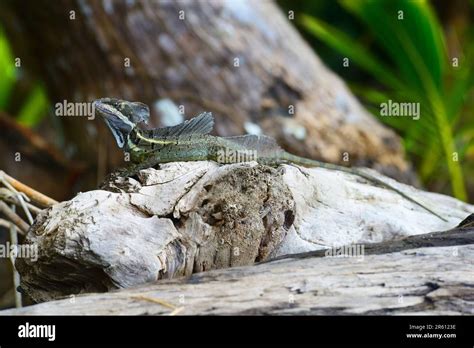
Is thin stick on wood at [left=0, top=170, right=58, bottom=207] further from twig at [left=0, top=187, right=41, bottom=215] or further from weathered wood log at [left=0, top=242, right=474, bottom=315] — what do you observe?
weathered wood log at [left=0, top=242, right=474, bottom=315]

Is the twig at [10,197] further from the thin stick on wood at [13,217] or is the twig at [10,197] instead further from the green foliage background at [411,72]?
the green foliage background at [411,72]

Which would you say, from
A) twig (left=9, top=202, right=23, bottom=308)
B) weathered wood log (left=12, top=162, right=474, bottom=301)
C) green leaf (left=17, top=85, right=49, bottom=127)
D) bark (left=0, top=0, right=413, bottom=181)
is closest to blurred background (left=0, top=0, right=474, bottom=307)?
bark (left=0, top=0, right=413, bottom=181)

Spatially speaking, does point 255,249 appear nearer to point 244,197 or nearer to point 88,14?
point 244,197

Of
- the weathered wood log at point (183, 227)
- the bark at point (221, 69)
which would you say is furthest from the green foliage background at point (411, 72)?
the weathered wood log at point (183, 227)

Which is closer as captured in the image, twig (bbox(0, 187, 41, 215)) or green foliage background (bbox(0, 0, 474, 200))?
twig (bbox(0, 187, 41, 215))

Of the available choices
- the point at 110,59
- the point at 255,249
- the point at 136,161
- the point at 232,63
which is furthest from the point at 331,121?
the point at 255,249

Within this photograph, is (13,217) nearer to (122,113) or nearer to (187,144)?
(122,113)
